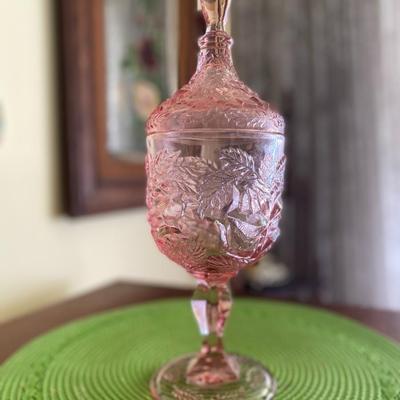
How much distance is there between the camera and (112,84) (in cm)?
111

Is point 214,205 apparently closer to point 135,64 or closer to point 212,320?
point 212,320

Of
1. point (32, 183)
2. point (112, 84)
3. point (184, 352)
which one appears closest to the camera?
point (184, 352)

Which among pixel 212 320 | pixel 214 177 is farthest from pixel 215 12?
pixel 212 320

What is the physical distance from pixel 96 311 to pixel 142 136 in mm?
570

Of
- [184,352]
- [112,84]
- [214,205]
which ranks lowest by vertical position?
[184,352]

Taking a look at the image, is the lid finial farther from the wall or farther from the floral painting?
the wall

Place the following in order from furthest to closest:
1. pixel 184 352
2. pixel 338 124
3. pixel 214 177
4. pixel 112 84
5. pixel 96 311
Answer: pixel 338 124
pixel 112 84
pixel 96 311
pixel 184 352
pixel 214 177

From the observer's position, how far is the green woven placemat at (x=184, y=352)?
494 millimetres

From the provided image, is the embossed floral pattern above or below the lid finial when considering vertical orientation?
below

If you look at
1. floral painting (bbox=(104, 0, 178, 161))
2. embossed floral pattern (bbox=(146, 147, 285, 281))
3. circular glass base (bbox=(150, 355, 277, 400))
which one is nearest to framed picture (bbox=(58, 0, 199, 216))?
floral painting (bbox=(104, 0, 178, 161))

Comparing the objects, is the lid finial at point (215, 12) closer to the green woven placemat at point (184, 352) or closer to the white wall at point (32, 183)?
the green woven placemat at point (184, 352)

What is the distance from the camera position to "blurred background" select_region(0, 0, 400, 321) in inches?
36.1

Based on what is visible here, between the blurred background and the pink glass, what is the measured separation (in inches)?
6.4

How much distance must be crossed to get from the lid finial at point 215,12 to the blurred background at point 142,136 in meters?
0.13
